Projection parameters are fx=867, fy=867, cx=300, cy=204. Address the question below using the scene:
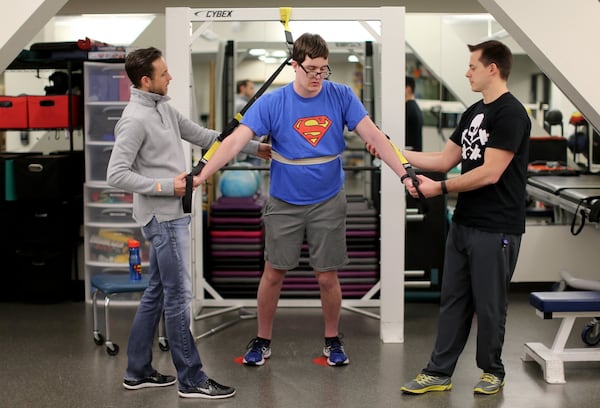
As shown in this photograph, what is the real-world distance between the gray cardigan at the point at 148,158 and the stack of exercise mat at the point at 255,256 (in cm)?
211

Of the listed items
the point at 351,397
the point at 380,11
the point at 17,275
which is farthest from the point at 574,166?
the point at 17,275

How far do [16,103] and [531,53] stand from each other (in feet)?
12.3

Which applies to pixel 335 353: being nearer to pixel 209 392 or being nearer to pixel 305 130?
pixel 209 392

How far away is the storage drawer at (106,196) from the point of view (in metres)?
6.13

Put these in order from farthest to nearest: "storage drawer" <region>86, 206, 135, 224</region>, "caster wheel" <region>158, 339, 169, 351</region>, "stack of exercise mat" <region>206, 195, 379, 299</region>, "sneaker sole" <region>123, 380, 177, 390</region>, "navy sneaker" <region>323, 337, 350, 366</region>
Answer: "storage drawer" <region>86, 206, 135, 224</region>
"stack of exercise mat" <region>206, 195, 379, 299</region>
"caster wheel" <region>158, 339, 169, 351</region>
"navy sneaker" <region>323, 337, 350, 366</region>
"sneaker sole" <region>123, 380, 177, 390</region>

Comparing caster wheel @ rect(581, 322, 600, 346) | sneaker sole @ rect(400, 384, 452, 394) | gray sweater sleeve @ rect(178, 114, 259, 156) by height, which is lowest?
sneaker sole @ rect(400, 384, 452, 394)

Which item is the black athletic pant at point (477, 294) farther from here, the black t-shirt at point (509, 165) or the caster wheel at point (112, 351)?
the caster wheel at point (112, 351)

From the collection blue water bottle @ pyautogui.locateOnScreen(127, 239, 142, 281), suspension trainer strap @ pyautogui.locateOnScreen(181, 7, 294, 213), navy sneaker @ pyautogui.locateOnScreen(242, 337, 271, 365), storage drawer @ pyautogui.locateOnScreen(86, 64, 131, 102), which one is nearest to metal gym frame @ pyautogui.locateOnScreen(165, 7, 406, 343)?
suspension trainer strap @ pyautogui.locateOnScreen(181, 7, 294, 213)

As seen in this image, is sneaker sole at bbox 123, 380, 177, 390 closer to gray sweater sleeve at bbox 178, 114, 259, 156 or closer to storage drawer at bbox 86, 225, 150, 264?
gray sweater sleeve at bbox 178, 114, 259, 156

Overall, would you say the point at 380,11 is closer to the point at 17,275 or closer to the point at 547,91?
the point at 17,275

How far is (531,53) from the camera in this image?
4.13 meters

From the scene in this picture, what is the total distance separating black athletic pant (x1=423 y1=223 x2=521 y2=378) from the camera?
3.86m

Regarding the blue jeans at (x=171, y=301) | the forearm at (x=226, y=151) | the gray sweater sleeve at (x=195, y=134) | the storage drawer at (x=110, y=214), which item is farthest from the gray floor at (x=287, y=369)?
the gray sweater sleeve at (x=195, y=134)

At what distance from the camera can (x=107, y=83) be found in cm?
612
